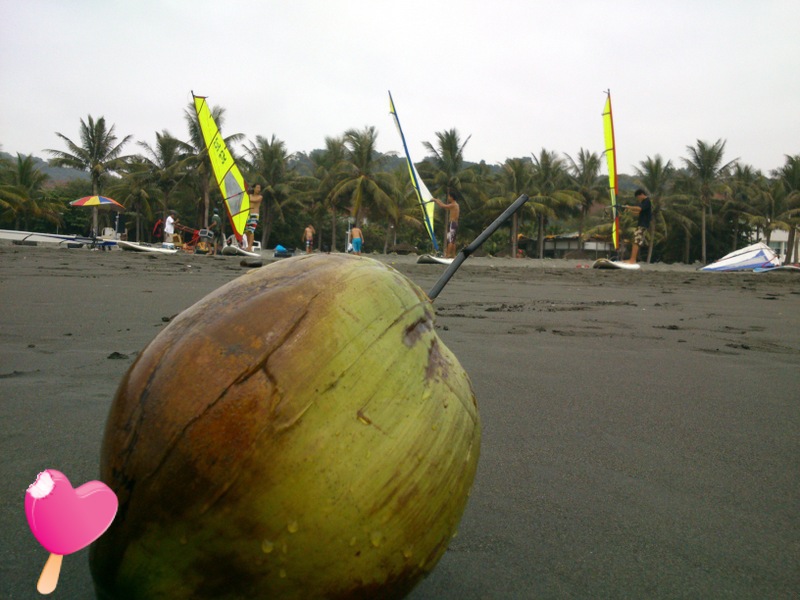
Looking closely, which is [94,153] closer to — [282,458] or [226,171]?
[226,171]

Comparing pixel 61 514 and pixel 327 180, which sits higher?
pixel 327 180

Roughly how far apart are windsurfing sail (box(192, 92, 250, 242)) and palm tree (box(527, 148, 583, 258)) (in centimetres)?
3561

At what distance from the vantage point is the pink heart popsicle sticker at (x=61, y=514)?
64 cm

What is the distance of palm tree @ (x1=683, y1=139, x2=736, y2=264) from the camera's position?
161 ft

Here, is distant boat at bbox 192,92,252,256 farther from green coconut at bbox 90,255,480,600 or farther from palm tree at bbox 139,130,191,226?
palm tree at bbox 139,130,191,226

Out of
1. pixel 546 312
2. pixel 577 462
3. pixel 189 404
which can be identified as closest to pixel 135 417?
pixel 189 404

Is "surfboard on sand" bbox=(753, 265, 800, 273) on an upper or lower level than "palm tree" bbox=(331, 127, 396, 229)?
lower

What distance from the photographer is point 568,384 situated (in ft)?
8.73

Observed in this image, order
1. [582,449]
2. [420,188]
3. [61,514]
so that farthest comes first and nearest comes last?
[420,188]
[582,449]
[61,514]

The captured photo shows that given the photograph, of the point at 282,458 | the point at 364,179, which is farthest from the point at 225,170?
the point at 364,179

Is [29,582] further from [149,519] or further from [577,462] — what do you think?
[577,462]

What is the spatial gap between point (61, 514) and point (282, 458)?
0.24 metres

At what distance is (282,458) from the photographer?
0.80m

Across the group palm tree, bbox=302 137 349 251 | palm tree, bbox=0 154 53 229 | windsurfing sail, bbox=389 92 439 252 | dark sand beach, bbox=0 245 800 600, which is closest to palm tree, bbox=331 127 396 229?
palm tree, bbox=302 137 349 251
